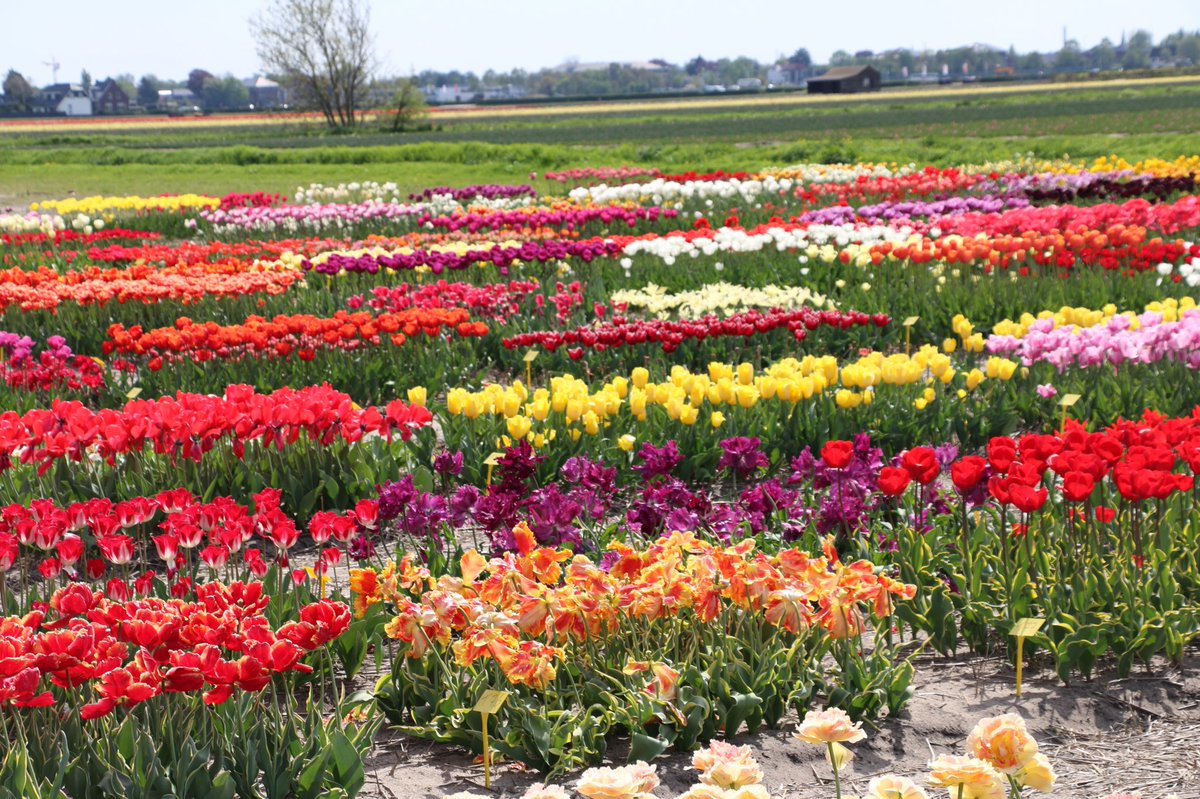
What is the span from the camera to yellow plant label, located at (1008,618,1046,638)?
3.70 m

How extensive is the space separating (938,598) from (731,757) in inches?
83.7

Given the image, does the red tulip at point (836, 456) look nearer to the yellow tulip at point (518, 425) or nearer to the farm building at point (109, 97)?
the yellow tulip at point (518, 425)

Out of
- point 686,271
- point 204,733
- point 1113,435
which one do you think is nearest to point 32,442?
point 204,733

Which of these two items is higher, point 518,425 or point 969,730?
point 518,425

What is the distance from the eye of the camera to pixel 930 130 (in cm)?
4547

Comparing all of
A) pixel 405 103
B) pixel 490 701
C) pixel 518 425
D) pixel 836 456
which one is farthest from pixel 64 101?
pixel 490 701

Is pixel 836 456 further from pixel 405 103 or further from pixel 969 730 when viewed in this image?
pixel 405 103

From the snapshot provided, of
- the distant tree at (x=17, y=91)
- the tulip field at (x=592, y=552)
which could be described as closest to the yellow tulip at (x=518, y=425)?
the tulip field at (x=592, y=552)

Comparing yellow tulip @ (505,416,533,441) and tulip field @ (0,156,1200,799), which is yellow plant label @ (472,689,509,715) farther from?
yellow tulip @ (505,416,533,441)

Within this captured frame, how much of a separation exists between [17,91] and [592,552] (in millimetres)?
150025

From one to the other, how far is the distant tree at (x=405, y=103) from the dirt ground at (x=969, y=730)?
61.6m

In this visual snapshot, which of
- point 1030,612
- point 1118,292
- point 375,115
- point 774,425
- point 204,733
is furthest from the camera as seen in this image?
point 375,115

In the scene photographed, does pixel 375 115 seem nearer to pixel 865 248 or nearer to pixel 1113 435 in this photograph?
pixel 865 248

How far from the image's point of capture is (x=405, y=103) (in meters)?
63.4
